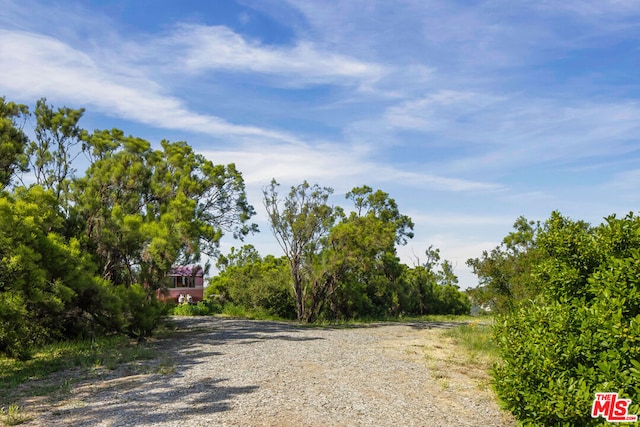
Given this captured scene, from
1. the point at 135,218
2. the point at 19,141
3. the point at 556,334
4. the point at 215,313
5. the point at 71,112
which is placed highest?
the point at 71,112

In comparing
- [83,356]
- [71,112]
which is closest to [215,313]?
[71,112]

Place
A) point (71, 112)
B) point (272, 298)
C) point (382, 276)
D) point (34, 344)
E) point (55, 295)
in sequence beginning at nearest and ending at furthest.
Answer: point (55, 295), point (34, 344), point (71, 112), point (272, 298), point (382, 276)

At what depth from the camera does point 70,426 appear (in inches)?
235

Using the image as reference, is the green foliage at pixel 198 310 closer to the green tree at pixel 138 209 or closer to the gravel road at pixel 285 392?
the green tree at pixel 138 209

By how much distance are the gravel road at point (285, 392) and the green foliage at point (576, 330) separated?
1.60 metres

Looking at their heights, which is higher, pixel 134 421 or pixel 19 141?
pixel 19 141

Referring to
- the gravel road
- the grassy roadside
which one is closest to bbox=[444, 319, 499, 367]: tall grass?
the gravel road

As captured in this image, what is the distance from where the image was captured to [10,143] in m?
15.2

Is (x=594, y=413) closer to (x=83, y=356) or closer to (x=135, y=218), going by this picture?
(x=83, y=356)

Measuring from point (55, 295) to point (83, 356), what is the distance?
155cm

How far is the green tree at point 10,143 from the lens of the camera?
610 inches

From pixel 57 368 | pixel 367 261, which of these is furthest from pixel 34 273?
pixel 367 261

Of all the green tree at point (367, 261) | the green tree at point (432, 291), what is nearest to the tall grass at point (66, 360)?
the green tree at point (367, 261)

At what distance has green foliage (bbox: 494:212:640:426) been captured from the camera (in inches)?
164
